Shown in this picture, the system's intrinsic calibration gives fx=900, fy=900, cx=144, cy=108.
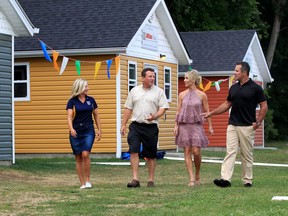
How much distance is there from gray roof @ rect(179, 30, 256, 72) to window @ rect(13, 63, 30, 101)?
1005cm

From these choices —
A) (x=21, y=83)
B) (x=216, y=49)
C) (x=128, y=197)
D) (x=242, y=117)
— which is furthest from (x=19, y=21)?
(x=216, y=49)

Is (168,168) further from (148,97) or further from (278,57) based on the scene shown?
(278,57)

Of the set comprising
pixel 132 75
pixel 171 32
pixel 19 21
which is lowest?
pixel 132 75

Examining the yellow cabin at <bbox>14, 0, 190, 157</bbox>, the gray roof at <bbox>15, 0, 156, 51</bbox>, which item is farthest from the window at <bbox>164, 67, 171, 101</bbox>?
the gray roof at <bbox>15, 0, 156, 51</bbox>

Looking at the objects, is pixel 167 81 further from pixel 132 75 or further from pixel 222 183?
pixel 222 183

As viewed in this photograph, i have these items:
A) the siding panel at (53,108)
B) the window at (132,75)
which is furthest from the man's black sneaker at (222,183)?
the window at (132,75)

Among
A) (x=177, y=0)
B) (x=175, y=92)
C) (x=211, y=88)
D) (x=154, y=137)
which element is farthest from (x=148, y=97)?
(x=177, y=0)

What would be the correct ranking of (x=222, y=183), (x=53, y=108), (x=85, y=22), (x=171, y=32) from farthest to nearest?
(x=171, y=32) → (x=85, y=22) → (x=53, y=108) → (x=222, y=183)

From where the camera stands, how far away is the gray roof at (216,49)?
121ft

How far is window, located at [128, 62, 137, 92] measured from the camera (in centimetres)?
2828

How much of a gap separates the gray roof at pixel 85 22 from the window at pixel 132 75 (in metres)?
1.49

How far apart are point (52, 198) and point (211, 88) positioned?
80.6 feet

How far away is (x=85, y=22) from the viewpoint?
92.4ft

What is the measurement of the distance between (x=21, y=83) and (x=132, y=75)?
3.52m
